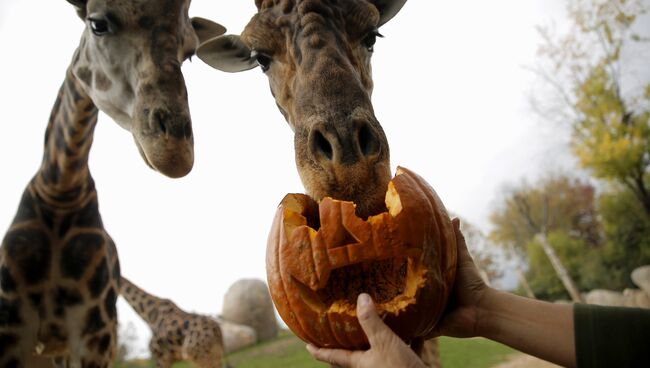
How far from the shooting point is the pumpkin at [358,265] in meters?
1.25

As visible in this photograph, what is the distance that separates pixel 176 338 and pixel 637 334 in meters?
8.55

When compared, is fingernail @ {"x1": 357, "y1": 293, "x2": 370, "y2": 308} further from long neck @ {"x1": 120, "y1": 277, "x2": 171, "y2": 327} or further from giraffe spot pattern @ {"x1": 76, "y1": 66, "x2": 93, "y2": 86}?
long neck @ {"x1": 120, "y1": 277, "x2": 171, "y2": 327}

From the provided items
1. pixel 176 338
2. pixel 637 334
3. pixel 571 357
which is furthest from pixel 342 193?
pixel 176 338

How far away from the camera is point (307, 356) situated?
11.7 meters

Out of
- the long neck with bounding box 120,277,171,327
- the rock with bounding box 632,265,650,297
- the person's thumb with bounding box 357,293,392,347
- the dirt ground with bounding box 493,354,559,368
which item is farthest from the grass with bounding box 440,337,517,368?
the person's thumb with bounding box 357,293,392,347

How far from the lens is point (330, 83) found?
1509mm

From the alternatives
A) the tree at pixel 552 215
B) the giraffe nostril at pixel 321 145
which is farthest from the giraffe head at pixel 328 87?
the tree at pixel 552 215

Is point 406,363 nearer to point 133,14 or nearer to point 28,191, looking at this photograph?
point 133,14

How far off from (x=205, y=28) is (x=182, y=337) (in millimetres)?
6810

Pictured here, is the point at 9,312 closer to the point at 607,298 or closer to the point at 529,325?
the point at 529,325

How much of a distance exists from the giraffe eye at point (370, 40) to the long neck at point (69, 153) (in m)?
2.25

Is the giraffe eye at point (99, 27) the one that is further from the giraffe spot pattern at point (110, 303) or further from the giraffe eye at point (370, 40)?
the giraffe spot pattern at point (110, 303)

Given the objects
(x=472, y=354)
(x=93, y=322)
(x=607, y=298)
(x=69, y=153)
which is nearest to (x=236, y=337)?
(x=472, y=354)

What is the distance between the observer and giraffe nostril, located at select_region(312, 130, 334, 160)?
1382mm
